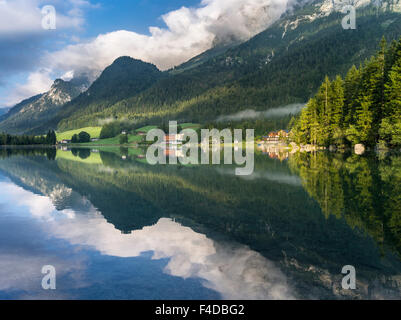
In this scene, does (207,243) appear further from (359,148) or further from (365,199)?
(359,148)

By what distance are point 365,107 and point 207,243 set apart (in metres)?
58.4

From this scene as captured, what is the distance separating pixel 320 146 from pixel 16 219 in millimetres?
81057

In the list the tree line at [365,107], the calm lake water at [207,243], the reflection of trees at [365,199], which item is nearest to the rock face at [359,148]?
the tree line at [365,107]

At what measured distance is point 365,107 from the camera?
195ft

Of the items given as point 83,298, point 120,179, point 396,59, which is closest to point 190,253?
point 83,298

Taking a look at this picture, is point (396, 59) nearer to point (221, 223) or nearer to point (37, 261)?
point (221, 223)

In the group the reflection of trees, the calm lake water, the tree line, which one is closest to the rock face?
the tree line

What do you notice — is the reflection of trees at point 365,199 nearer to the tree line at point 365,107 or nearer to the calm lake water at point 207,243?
the calm lake water at point 207,243

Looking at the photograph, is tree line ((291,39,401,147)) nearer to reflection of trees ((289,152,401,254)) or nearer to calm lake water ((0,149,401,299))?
reflection of trees ((289,152,401,254))

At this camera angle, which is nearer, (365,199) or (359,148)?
(365,199)

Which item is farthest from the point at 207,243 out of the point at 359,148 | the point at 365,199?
the point at 359,148

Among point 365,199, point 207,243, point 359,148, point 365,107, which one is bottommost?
point 207,243
